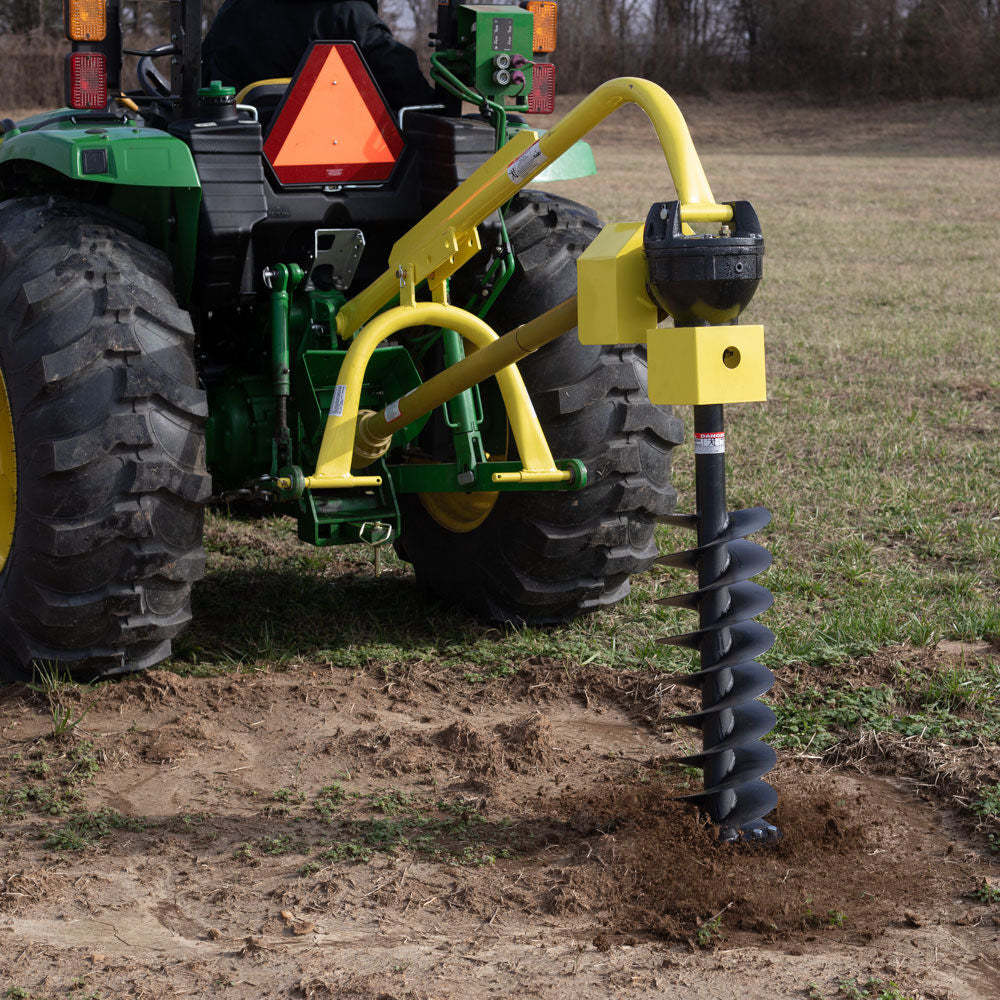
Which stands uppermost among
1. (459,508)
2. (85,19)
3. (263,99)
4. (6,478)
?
(85,19)

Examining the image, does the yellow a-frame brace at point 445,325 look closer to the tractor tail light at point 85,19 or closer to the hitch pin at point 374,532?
the hitch pin at point 374,532

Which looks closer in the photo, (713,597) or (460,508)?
(713,597)

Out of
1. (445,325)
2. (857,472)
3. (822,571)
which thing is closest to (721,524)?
(445,325)

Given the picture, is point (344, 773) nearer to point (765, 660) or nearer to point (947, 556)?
point (765, 660)

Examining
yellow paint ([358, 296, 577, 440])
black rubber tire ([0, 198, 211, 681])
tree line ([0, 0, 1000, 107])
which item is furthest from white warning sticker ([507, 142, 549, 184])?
tree line ([0, 0, 1000, 107])

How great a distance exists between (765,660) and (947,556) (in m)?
1.34

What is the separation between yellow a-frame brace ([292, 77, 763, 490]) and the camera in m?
3.53

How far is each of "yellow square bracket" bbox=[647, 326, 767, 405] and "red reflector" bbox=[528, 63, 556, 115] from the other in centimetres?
165

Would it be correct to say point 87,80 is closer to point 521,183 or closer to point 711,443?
point 521,183

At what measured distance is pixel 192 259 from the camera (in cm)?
406

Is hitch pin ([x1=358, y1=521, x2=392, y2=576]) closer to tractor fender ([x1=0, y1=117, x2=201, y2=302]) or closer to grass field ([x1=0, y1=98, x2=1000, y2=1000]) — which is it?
grass field ([x1=0, y1=98, x2=1000, y2=1000])

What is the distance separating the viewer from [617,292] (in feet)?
9.80

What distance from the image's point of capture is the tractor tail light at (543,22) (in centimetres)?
429

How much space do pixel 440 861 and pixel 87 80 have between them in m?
2.43
